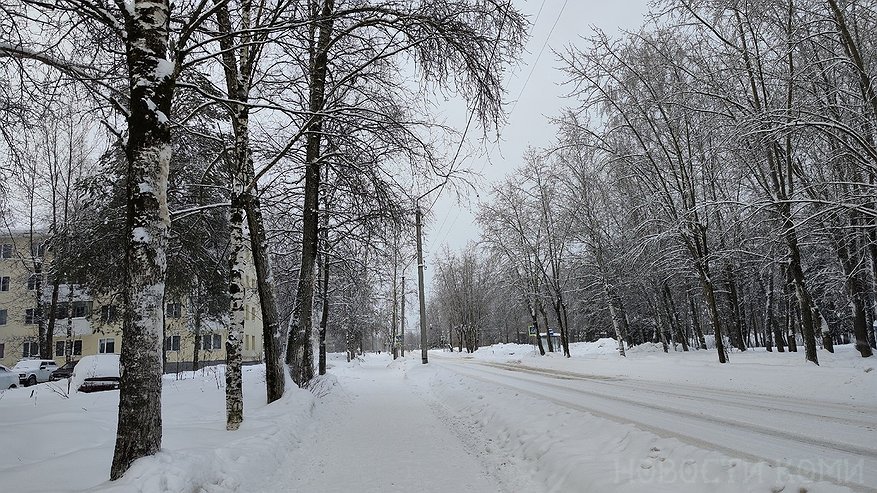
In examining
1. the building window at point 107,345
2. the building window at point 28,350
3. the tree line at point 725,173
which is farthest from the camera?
the building window at point 107,345

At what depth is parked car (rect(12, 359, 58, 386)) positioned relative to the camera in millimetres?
26547

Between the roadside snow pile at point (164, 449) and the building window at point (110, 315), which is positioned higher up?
the building window at point (110, 315)

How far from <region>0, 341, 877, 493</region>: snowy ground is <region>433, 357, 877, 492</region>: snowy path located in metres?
0.03

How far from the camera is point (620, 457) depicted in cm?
503

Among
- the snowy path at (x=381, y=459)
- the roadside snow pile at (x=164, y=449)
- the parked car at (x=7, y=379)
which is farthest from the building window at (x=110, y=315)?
the snowy path at (x=381, y=459)

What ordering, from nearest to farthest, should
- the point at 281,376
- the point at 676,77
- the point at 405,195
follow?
1. the point at 281,376
2. the point at 405,195
3. the point at 676,77

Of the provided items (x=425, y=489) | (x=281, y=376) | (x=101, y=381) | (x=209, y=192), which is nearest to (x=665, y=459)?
(x=425, y=489)

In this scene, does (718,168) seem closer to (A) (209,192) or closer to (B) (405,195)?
(B) (405,195)

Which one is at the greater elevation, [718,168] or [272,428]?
[718,168]

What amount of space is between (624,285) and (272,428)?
29.0m

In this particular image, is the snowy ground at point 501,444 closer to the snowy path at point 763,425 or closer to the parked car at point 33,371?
the snowy path at point 763,425

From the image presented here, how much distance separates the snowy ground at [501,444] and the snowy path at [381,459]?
0.10ft

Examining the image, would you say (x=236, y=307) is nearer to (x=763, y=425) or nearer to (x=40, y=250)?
(x=763, y=425)

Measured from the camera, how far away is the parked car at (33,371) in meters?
26.5
